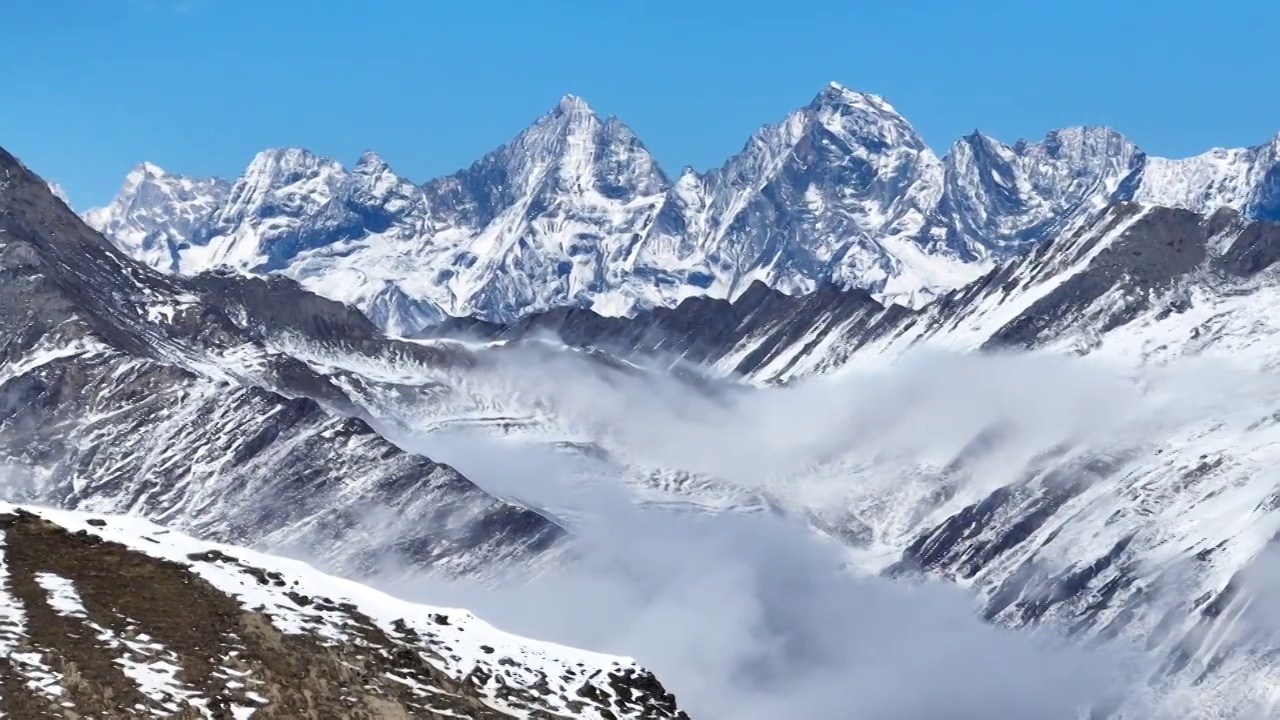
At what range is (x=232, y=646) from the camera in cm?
12219

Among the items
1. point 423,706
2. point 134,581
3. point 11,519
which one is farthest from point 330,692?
point 11,519

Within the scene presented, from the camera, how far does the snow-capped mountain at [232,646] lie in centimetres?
11506

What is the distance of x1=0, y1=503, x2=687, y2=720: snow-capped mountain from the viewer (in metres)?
115

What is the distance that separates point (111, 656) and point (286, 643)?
34.0 feet

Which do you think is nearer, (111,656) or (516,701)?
(111,656)

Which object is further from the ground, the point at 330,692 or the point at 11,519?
the point at 11,519

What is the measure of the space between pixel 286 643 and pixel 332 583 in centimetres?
1300

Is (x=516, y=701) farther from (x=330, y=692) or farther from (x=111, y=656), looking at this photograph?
(x=111, y=656)

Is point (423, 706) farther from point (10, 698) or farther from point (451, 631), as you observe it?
point (10, 698)

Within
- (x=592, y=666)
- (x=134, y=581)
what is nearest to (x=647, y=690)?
(x=592, y=666)

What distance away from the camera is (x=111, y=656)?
117 metres

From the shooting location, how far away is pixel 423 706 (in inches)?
4855

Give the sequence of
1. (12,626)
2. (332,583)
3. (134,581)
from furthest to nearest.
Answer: (332,583) → (134,581) → (12,626)

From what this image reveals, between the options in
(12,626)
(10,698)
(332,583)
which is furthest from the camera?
(332,583)
